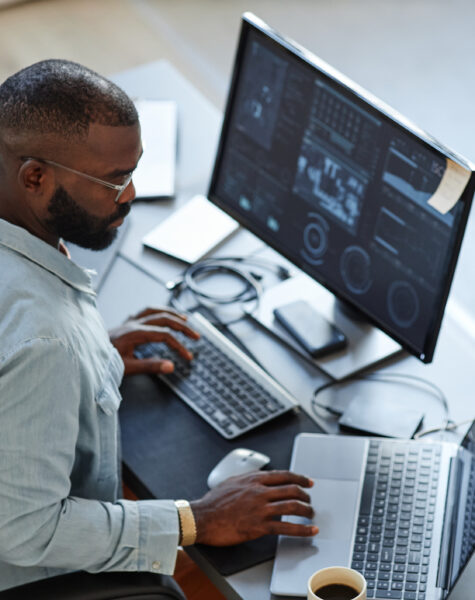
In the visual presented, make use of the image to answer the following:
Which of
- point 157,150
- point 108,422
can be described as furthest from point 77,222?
point 157,150

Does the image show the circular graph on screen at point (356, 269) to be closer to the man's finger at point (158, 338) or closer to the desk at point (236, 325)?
the desk at point (236, 325)

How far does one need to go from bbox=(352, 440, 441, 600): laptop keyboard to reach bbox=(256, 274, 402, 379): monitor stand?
0.75ft

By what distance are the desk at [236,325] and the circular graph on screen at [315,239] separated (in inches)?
7.5

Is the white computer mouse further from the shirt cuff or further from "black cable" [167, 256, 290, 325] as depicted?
Result: "black cable" [167, 256, 290, 325]

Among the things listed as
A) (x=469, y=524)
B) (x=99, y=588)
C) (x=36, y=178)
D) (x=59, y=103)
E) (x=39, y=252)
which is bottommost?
(x=99, y=588)

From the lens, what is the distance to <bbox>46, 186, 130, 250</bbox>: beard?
1.51m

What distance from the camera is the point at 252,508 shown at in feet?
5.08

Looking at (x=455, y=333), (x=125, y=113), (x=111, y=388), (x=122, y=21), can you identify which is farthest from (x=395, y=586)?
(x=122, y=21)

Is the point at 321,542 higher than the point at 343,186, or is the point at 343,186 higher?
the point at 343,186

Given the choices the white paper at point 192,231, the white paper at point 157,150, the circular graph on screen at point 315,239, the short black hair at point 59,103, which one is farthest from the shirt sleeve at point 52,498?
the white paper at point 157,150

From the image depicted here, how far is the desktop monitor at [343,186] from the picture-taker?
1.69 meters

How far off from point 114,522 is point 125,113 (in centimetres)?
64

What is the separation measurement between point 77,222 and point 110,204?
6 cm

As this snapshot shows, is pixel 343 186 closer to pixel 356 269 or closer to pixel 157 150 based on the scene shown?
pixel 356 269
